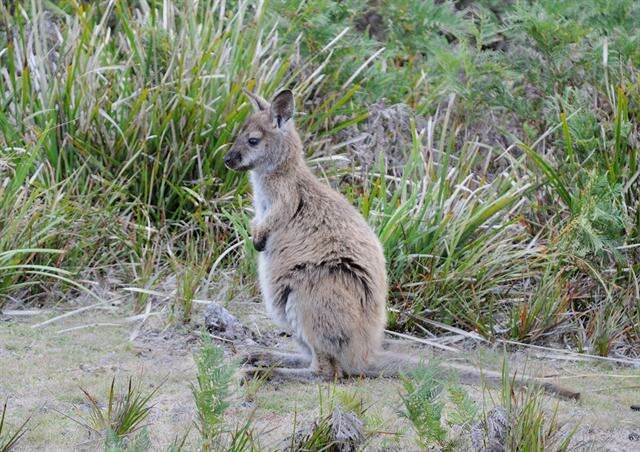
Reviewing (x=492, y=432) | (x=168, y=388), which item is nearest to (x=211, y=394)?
(x=492, y=432)

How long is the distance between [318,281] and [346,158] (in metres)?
2.65

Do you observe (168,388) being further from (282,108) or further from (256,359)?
(282,108)

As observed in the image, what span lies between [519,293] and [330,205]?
166cm

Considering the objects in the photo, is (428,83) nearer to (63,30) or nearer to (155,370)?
(63,30)

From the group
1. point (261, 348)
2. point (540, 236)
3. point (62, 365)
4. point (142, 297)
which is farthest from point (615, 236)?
point (62, 365)

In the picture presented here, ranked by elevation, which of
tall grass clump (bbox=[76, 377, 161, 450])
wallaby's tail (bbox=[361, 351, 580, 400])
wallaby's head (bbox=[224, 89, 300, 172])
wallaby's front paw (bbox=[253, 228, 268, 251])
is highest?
wallaby's head (bbox=[224, 89, 300, 172])

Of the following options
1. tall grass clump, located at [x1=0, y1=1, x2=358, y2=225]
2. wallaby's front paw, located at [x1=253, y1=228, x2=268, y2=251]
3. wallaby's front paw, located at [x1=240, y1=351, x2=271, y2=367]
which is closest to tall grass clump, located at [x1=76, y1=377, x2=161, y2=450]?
wallaby's front paw, located at [x1=240, y1=351, x2=271, y2=367]

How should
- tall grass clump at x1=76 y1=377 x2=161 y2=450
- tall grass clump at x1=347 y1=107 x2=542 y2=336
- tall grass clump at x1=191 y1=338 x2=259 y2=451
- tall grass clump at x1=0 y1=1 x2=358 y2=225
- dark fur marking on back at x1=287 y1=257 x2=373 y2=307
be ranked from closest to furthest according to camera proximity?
1. tall grass clump at x1=191 y1=338 x2=259 y2=451
2. tall grass clump at x1=76 y1=377 x2=161 y2=450
3. dark fur marking on back at x1=287 y1=257 x2=373 y2=307
4. tall grass clump at x1=347 y1=107 x2=542 y2=336
5. tall grass clump at x1=0 y1=1 x2=358 y2=225

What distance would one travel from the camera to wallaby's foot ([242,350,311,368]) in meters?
5.60

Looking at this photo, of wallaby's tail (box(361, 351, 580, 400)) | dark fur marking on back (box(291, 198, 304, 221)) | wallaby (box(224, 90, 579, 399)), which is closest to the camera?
wallaby's tail (box(361, 351, 580, 400))

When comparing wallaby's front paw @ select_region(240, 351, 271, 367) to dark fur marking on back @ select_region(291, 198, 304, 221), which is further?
dark fur marking on back @ select_region(291, 198, 304, 221)

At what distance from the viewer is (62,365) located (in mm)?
5492

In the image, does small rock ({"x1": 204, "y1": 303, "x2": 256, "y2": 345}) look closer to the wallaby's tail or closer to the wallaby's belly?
the wallaby's belly

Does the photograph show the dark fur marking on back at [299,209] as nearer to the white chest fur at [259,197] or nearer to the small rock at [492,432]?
the white chest fur at [259,197]
